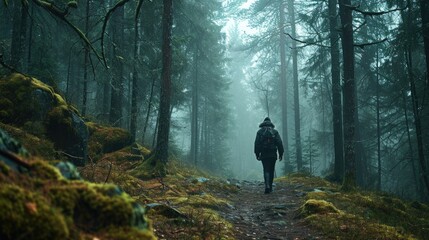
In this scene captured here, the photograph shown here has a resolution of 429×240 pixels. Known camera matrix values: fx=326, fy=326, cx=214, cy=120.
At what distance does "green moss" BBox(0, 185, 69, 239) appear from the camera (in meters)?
1.46

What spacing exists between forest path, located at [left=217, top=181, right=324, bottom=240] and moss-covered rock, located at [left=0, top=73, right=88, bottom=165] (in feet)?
14.1

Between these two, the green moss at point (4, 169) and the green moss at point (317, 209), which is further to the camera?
the green moss at point (317, 209)

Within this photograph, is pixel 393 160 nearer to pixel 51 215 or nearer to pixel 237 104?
pixel 51 215

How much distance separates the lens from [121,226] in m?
1.87

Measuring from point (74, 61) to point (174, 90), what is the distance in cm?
868

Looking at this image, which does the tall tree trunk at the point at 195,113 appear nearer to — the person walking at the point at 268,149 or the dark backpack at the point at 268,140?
the person walking at the point at 268,149

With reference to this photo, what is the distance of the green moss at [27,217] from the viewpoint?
1460 millimetres

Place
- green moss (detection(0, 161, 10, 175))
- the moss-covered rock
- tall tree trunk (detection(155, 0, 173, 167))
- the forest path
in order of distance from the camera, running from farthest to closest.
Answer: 1. tall tree trunk (detection(155, 0, 173, 167))
2. the moss-covered rock
3. the forest path
4. green moss (detection(0, 161, 10, 175))

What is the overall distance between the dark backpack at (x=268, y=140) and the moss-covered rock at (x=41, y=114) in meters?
5.45

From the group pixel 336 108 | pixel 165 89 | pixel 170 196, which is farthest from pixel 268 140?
pixel 336 108

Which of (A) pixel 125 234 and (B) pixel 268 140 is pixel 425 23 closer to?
(B) pixel 268 140

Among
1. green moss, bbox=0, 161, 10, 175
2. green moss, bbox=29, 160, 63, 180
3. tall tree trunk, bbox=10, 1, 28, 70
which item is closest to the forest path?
green moss, bbox=29, 160, 63, 180

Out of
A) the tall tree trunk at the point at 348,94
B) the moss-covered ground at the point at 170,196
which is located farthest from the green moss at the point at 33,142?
the tall tree trunk at the point at 348,94

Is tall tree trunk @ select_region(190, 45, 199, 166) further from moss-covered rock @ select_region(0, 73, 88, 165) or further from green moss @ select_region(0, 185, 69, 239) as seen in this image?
green moss @ select_region(0, 185, 69, 239)
